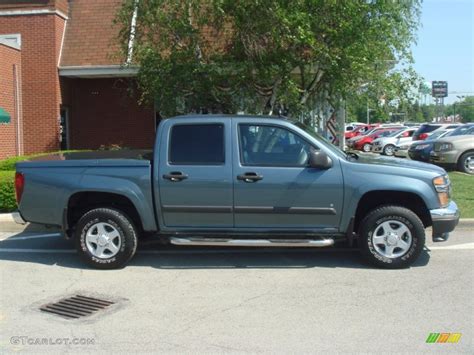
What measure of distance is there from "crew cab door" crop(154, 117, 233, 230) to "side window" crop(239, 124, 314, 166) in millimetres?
212

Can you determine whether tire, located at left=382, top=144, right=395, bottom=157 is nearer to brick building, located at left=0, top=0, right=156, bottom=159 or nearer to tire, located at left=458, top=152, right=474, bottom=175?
tire, located at left=458, top=152, right=474, bottom=175

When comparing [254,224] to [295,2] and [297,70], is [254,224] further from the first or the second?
[297,70]

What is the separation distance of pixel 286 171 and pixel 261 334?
2.32m

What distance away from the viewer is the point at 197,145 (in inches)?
261

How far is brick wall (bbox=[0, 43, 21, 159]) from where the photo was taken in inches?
612

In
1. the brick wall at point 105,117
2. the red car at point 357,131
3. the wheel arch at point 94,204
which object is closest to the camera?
the wheel arch at point 94,204

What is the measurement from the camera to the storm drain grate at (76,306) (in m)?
5.13

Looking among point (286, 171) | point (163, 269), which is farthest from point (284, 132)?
point (163, 269)

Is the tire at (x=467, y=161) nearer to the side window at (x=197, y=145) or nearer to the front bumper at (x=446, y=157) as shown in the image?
the front bumper at (x=446, y=157)

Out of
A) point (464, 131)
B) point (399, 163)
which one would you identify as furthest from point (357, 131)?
point (399, 163)

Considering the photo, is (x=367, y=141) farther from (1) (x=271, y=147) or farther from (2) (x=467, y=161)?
(1) (x=271, y=147)

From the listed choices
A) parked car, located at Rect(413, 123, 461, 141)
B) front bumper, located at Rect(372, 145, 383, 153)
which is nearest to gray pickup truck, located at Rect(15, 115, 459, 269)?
parked car, located at Rect(413, 123, 461, 141)

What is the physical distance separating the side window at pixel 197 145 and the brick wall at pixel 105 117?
35.8 feet

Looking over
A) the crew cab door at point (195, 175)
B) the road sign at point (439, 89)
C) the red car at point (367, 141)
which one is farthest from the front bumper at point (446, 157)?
the road sign at point (439, 89)
